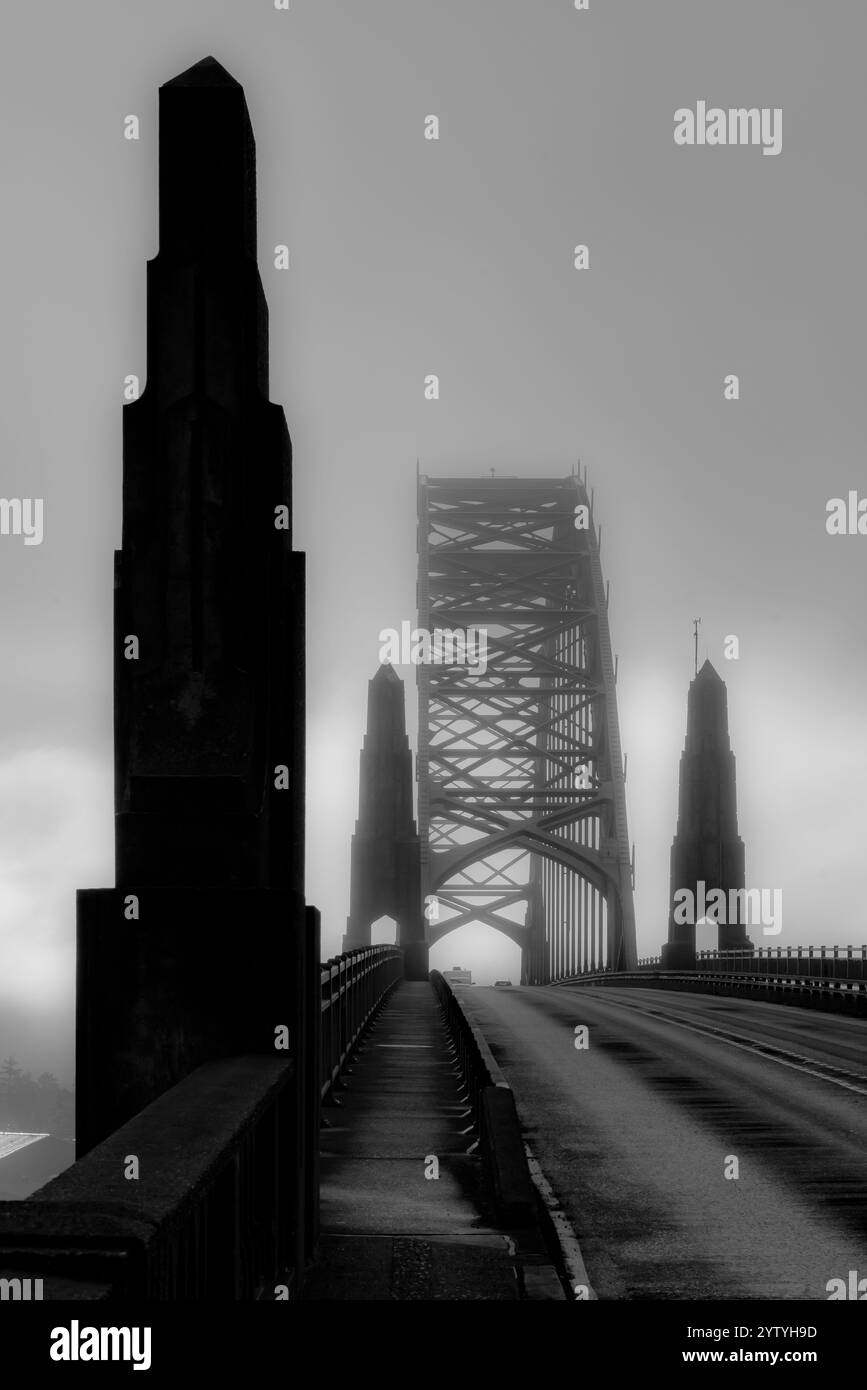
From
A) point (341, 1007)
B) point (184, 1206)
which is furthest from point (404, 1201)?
point (341, 1007)

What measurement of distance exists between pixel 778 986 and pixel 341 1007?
112 ft

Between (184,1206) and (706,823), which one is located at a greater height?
(706,823)

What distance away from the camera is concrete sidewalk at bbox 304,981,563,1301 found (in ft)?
28.7

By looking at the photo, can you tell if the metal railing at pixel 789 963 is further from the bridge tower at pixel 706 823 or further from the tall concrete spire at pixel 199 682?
the tall concrete spire at pixel 199 682

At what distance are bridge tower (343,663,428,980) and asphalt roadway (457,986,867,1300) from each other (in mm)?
49561

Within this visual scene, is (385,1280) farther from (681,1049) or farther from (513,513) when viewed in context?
(513,513)

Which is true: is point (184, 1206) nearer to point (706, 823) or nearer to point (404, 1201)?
point (404, 1201)

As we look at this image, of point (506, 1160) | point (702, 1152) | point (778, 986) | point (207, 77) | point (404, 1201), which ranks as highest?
point (207, 77)

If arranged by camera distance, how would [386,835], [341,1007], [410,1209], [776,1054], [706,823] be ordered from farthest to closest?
1. [386,835]
2. [706,823]
3. [776,1054]
4. [341,1007]
5. [410,1209]

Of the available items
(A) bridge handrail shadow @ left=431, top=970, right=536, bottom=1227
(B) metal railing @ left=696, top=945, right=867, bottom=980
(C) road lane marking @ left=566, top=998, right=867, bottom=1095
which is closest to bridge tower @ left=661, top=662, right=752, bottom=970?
(B) metal railing @ left=696, top=945, right=867, bottom=980

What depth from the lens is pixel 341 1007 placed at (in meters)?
20.6

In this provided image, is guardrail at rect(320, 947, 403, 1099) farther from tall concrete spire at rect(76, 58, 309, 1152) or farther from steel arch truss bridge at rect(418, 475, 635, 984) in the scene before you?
steel arch truss bridge at rect(418, 475, 635, 984)

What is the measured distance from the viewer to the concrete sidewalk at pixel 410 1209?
28.7 ft

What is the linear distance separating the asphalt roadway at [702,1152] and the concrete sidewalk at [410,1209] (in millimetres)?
682
